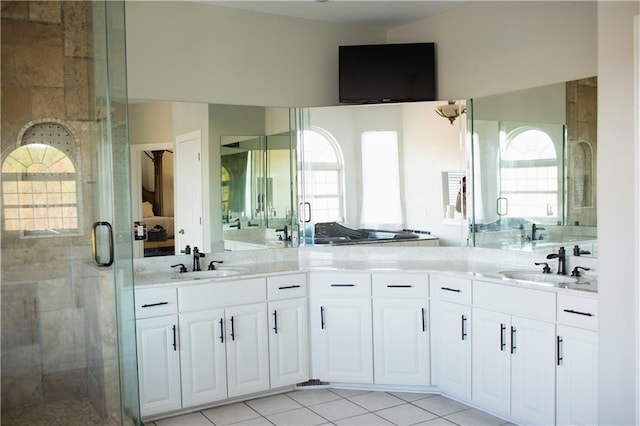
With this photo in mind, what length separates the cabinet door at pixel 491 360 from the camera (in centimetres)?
335

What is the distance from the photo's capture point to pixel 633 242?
2.67m

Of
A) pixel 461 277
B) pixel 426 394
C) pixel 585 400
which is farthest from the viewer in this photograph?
pixel 426 394

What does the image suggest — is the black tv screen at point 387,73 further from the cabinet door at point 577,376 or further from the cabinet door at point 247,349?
the cabinet door at point 577,376

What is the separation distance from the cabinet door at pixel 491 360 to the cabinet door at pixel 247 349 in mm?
1330

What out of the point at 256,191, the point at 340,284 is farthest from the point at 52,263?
the point at 340,284

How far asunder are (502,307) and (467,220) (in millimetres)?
996

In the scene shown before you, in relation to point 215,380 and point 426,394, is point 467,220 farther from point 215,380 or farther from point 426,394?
point 215,380

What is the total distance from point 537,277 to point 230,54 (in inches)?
102

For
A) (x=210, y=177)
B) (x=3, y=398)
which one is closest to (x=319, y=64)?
(x=210, y=177)

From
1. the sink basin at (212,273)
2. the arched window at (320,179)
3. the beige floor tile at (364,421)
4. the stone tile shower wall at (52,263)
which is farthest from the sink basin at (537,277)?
the stone tile shower wall at (52,263)

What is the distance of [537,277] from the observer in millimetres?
3613

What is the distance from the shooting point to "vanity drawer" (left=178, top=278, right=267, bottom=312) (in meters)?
3.58

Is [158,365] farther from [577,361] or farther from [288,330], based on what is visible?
[577,361]

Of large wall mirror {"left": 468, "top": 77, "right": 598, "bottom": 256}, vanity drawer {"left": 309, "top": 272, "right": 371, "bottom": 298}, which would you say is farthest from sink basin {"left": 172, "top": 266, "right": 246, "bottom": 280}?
large wall mirror {"left": 468, "top": 77, "right": 598, "bottom": 256}
